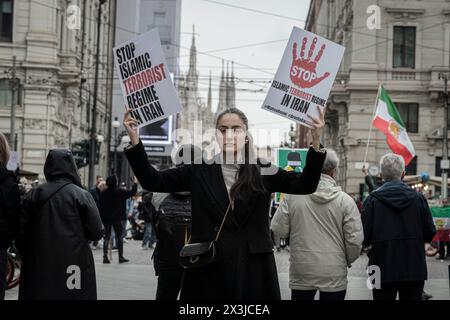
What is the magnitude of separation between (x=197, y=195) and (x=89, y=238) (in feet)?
8.00

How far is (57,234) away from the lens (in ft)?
22.1

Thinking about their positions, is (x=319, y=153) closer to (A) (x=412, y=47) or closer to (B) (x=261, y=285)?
(B) (x=261, y=285)

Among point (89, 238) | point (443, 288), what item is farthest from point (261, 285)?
point (443, 288)

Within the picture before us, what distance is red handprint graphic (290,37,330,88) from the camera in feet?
20.4

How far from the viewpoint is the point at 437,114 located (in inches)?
1532

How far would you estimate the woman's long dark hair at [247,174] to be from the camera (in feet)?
15.5

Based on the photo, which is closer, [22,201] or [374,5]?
[22,201]

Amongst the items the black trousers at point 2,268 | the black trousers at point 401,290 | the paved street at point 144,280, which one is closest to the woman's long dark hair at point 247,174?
the black trousers at point 2,268

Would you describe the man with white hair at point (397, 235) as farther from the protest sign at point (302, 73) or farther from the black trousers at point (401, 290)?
the protest sign at point (302, 73)

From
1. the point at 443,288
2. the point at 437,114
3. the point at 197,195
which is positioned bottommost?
the point at 443,288

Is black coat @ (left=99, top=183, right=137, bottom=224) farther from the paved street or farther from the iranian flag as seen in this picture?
the iranian flag

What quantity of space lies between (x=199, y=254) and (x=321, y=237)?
2.45 meters

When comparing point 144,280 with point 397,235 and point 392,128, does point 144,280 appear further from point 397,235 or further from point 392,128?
point 392,128
